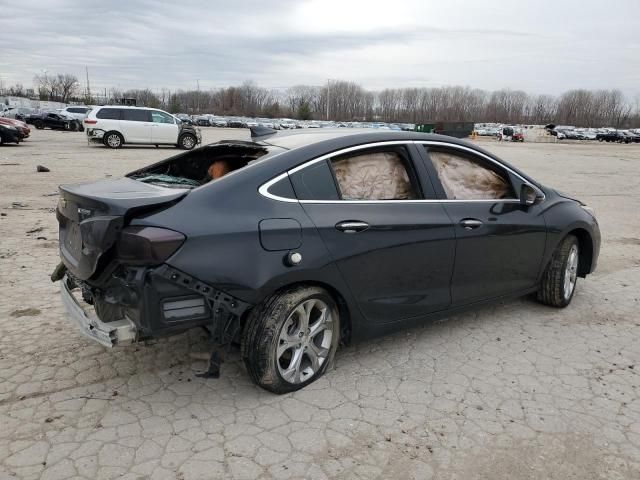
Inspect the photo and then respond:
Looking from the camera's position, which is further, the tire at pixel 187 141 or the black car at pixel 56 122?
the black car at pixel 56 122

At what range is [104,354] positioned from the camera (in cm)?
376

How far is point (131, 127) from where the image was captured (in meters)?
22.6

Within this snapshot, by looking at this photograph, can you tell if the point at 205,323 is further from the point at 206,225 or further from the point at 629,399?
the point at 629,399

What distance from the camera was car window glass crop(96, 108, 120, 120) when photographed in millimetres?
22266

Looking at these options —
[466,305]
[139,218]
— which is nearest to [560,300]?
[466,305]

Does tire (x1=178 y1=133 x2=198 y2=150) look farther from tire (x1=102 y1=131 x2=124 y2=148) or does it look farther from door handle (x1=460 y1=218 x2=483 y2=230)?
door handle (x1=460 y1=218 x2=483 y2=230)

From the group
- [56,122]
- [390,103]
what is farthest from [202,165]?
[390,103]

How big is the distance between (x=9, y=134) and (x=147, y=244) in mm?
24041

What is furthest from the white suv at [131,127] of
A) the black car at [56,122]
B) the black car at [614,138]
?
the black car at [614,138]

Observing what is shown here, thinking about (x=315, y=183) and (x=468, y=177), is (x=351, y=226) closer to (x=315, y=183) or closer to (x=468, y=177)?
(x=315, y=183)

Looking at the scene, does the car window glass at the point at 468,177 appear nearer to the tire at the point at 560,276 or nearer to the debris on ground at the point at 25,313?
the tire at the point at 560,276

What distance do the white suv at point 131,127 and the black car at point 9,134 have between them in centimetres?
317

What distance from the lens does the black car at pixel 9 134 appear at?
22609 mm

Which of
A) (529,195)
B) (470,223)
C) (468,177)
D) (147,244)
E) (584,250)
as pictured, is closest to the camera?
(147,244)
